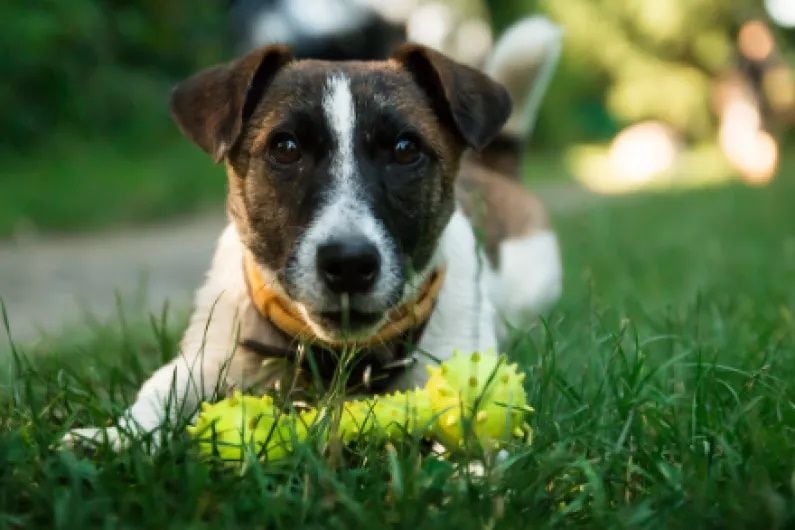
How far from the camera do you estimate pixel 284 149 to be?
297 cm

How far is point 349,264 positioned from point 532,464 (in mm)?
701

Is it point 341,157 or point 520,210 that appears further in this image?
point 520,210

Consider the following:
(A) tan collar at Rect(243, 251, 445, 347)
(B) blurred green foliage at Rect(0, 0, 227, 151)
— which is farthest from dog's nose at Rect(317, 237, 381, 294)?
(B) blurred green foliage at Rect(0, 0, 227, 151)

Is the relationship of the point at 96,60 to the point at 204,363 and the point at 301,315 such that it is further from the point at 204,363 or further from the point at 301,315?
the point at 301,315

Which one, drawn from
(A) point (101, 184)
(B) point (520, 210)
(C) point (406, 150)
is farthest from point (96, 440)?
(A) point (101, 184)

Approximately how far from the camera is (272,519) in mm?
2047

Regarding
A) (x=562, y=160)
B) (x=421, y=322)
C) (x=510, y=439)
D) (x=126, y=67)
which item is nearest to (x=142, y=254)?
(x=126, y=67)

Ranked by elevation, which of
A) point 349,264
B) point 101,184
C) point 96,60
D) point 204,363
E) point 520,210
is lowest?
point 101,184

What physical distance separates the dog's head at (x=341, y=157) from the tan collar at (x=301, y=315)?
0.21 feet

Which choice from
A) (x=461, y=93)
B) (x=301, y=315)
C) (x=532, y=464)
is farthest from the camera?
(x=461, y=93)

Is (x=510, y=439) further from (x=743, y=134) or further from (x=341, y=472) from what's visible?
(x=743, y=134)

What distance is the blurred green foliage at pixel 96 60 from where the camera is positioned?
1098cm

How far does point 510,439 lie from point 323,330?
24.9 inches

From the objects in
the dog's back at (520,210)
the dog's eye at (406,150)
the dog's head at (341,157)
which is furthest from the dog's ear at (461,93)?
the dog's back at (520,210)
